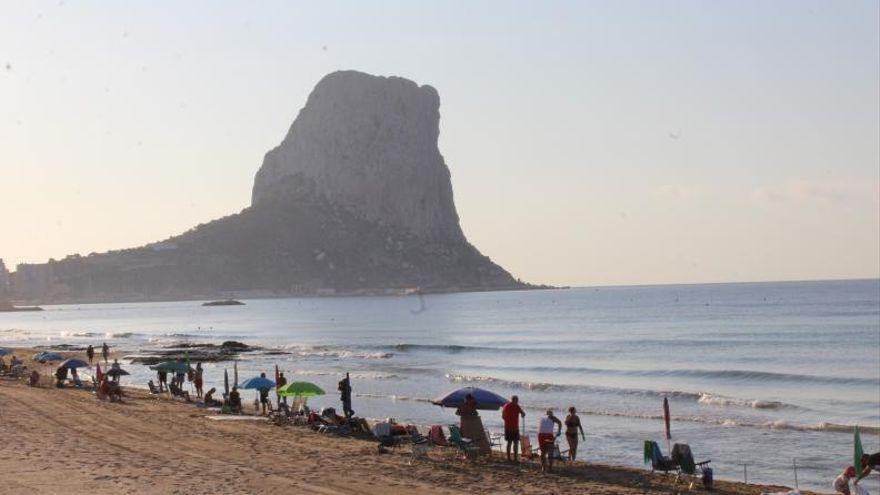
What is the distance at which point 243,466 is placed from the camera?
63.7ft

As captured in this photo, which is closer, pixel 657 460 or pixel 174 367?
pixel 657 460

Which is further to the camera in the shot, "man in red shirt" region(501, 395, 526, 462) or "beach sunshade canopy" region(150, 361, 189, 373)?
"beach sunshade canopy" region(150, 361, 189, 373)

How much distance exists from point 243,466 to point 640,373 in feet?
110

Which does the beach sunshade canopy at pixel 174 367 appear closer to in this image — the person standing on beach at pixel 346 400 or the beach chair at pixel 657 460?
the person standing on beach at pixel 346 400

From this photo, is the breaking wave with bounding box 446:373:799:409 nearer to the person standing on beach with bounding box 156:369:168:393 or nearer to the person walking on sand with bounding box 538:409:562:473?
the person standing on beach with bounding box 156:369:168:393

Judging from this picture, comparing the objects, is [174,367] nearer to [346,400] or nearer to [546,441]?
[346,400]

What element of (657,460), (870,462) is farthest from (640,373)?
(870,462)

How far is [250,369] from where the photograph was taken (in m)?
55.2

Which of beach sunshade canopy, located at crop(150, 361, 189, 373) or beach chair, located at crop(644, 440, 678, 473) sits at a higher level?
beach sunshade canopy, located at crop(150, 361, 189, 373)

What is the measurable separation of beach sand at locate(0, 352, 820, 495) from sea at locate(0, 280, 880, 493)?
183 inches

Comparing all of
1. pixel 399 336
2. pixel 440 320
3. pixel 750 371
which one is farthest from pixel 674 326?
pixel 750 371

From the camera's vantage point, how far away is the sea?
27.5m

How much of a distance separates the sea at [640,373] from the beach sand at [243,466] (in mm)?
4645

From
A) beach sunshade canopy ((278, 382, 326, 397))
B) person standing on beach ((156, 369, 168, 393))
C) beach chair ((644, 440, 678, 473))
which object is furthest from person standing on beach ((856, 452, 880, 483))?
person standing on beach ((156, 369, 168, 393))
